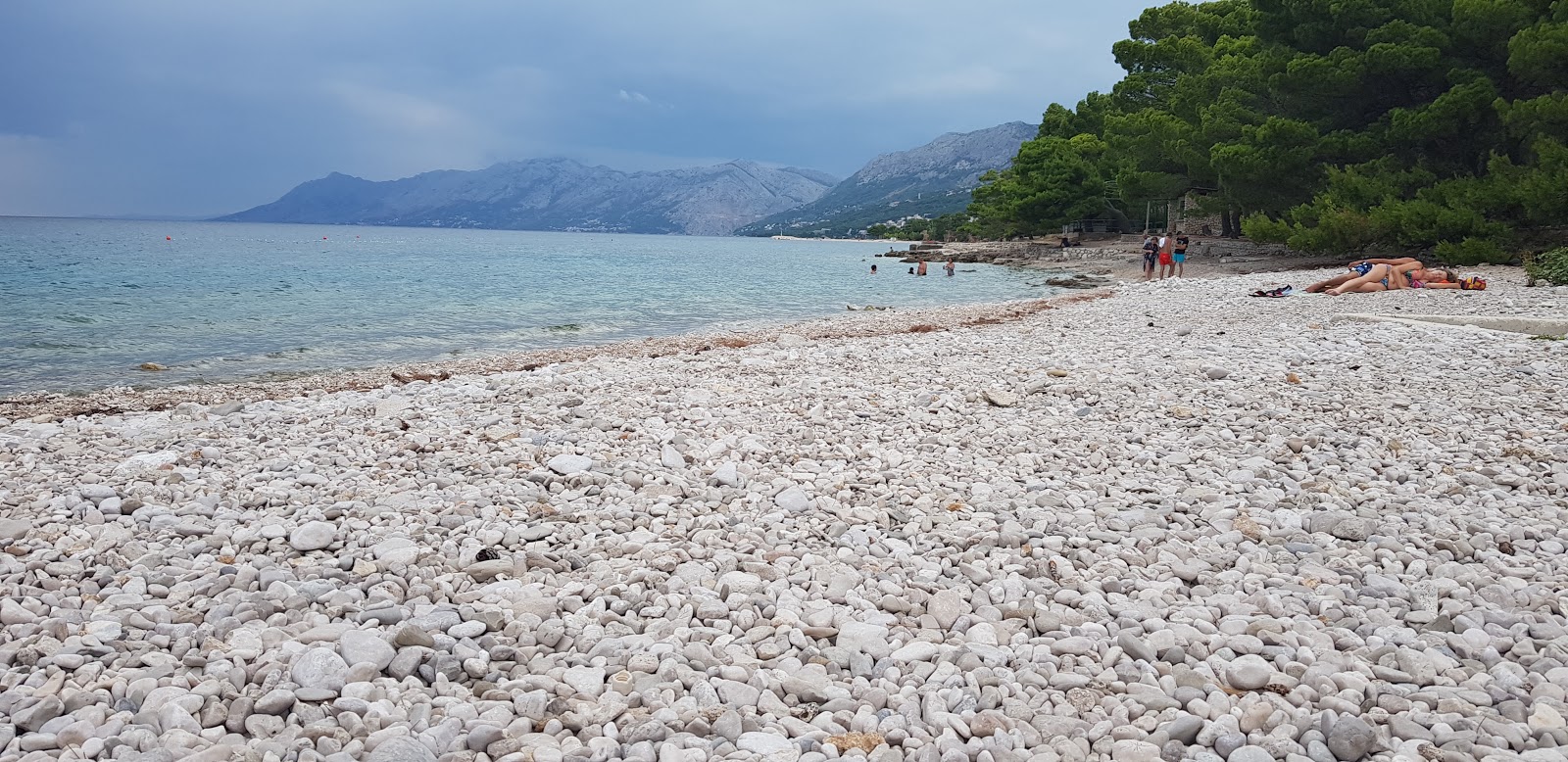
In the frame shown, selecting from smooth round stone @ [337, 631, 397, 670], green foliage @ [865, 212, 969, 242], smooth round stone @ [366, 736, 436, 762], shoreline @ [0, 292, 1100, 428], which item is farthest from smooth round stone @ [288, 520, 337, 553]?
green foliage @ [865, 212, 969, 242]

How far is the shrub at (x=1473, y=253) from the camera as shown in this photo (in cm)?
2064

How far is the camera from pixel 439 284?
34.9m

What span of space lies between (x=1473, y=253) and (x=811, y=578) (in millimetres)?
24255

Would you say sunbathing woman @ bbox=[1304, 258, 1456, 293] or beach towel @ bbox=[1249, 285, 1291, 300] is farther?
beach towel @ bbox=[1249, 285, 1291, 300]

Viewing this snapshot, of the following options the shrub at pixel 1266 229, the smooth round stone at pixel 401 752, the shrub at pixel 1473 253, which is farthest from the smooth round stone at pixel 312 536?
the shrub at pixel 1266 229

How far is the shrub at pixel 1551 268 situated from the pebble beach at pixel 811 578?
440 inches

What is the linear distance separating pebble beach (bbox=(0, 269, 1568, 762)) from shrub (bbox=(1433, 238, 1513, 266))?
16.8m

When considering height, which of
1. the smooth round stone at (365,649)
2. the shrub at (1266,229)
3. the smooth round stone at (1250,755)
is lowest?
the smooth round stone at (1250,755)

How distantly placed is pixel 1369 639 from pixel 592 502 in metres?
3.75

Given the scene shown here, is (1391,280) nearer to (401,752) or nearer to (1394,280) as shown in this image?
(1394,280)

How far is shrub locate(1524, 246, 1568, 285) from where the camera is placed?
15.6 meters

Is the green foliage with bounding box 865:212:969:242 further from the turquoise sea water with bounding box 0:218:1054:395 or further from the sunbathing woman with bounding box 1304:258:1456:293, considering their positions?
the sunbathing woman with bounding box 1304:258:1456:293

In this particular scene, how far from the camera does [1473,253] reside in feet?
68.1

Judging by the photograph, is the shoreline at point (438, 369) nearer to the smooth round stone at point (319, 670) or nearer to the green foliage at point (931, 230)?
the smooth round stone at point (319, 670)
